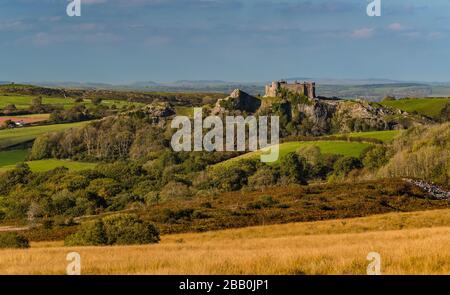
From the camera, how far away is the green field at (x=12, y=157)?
468ft

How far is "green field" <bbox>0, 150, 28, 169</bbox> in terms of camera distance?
14259 cm

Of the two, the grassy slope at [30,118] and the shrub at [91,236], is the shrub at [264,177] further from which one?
the grassy slope at [30,118]

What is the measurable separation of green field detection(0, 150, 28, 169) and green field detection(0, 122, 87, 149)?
3.24 m

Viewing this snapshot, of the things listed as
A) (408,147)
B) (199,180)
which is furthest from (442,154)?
(199,180)

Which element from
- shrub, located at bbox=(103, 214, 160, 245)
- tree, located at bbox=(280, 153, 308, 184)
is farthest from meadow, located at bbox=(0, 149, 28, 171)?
shrub, located at bbox=(103, 214, 160, 245)

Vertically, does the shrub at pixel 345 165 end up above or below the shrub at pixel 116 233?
below

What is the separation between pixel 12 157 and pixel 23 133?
21601mm

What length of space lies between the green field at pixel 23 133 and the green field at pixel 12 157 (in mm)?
3236

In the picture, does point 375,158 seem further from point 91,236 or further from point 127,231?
point 91,236

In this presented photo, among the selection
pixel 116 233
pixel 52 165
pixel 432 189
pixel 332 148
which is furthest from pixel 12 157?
pixel 116 233

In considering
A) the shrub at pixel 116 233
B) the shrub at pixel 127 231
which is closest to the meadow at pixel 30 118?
the shrub at pixel 116 233

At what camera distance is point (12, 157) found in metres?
150

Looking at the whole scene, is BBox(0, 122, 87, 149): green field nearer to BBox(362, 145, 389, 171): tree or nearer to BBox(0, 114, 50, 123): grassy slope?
BBox(0, 114, 50, 123): grassy slope
